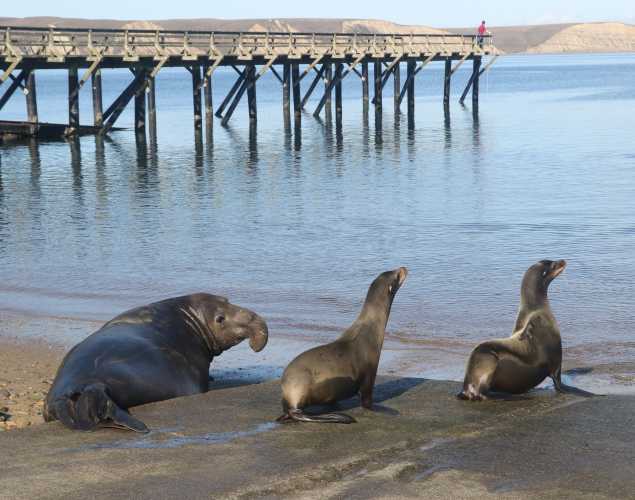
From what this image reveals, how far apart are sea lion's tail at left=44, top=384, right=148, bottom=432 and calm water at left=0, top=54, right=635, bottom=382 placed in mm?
3968

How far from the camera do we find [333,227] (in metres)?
20.2

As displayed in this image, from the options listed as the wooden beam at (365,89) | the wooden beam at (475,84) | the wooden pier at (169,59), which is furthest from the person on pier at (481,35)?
the wooden beam at (365,89)

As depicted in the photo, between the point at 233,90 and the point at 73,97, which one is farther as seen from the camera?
the point at 233,90

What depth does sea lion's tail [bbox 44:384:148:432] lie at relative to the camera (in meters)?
6.55

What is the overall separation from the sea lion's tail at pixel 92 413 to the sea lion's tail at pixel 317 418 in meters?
0.81

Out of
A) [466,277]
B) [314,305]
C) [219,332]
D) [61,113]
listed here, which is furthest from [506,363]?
[61,113]

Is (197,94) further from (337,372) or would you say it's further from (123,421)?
(123,421)

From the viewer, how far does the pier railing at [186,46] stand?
1314 inches

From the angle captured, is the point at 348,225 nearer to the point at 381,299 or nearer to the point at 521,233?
the point at 521,233

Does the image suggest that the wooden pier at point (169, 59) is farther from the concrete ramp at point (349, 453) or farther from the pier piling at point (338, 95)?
the concrete ramp at point (349, 453)

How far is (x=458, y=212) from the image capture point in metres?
22.1

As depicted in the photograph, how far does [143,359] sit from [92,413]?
96 centimetres

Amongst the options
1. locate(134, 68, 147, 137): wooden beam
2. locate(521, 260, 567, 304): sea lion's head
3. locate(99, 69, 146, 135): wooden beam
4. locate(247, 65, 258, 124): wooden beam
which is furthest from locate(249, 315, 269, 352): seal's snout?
locate(247, 65, 258, 124): wooden beam

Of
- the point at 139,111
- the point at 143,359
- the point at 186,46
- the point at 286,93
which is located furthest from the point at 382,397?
the point at 286,93
